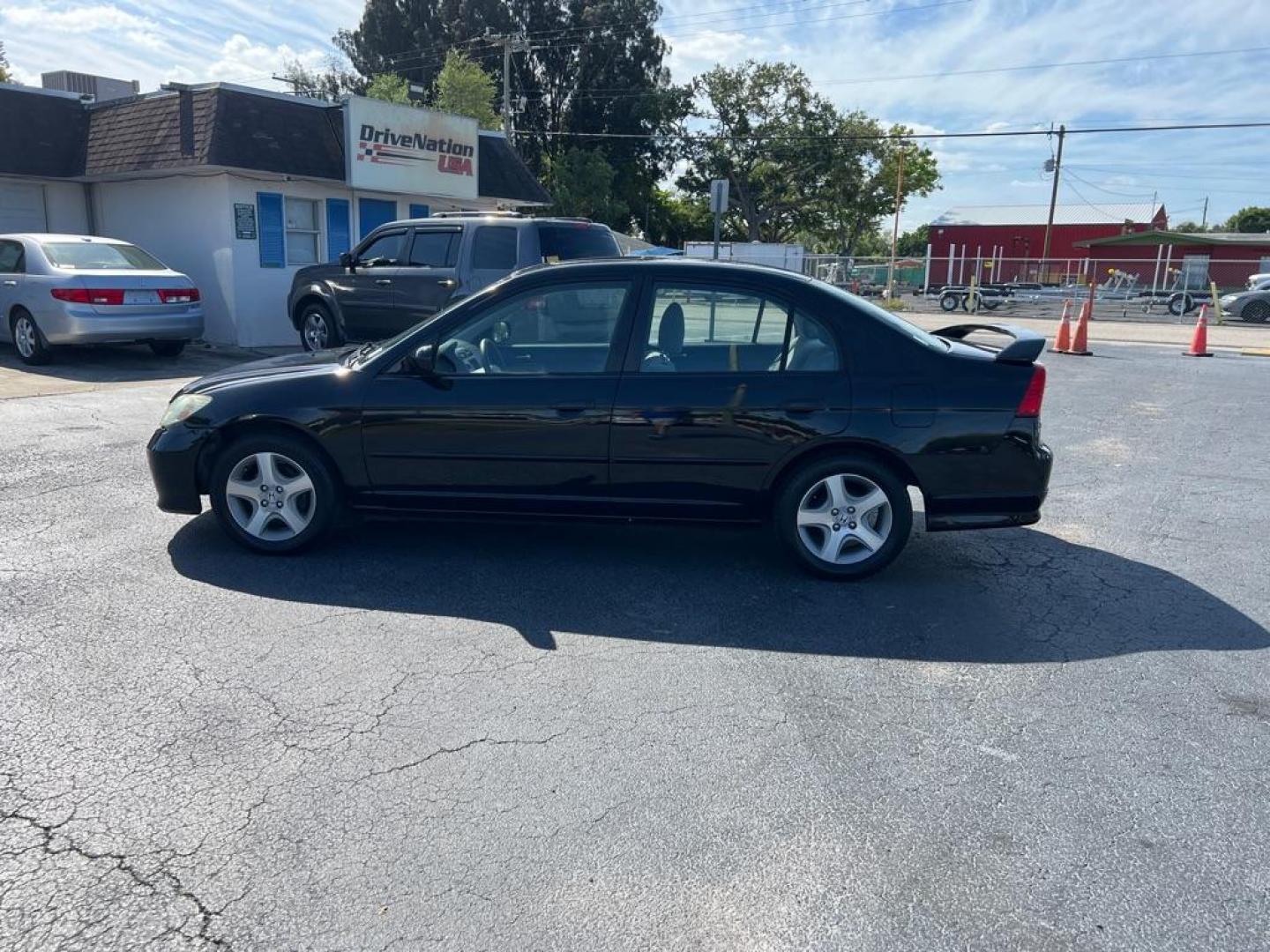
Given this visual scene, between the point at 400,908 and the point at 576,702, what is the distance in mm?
1237

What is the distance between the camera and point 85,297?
38.3 ft

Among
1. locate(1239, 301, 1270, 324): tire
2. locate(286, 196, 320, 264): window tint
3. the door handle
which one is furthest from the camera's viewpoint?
locate(1239, 301, 1270, 324): tire

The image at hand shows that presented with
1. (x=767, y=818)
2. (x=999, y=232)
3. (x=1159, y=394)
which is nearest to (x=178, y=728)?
(x=767, y=818)

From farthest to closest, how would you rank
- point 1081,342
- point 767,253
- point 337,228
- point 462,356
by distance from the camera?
point 767,253, point 1081,342, point 337,228, point 462,356

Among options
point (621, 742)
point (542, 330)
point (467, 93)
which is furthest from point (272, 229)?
point (467, 93)

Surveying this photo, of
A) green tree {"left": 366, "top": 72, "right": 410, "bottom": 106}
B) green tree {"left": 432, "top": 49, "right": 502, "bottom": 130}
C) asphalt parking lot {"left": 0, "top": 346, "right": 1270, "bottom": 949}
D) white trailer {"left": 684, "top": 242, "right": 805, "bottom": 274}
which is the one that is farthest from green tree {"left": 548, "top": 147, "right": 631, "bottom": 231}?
asphalt parking lot {"left": 0, "top": 346, "right": 1270, "bottom": 949}

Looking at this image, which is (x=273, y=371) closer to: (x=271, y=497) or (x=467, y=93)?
(x=271, y=497)

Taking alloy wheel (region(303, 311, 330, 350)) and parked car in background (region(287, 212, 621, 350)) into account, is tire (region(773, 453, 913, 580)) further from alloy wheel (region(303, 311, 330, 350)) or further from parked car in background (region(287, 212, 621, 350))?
alloy wheel (region(303, 311, 330, 350))

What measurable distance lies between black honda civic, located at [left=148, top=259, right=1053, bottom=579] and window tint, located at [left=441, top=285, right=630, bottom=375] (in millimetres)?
10

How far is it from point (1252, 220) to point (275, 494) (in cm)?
10559

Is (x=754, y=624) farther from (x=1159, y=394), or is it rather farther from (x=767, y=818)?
(x=1159, y=394)

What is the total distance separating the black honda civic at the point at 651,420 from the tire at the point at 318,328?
26.0ft

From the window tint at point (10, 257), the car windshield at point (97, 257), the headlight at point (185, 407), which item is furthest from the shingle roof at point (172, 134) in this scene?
the headlight at point (185, 407)

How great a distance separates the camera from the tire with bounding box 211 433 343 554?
203 inches
